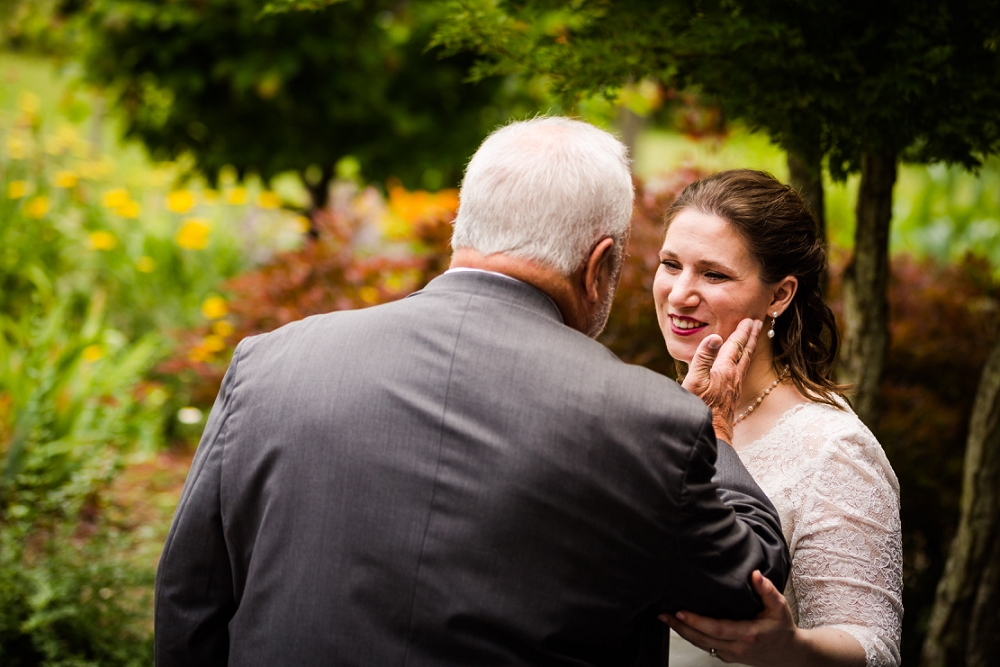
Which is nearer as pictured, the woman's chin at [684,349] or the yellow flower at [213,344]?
the woman's chin at [684,349]

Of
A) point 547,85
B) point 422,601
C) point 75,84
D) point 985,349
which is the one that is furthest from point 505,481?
point 75,84

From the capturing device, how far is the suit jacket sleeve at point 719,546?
1492 millimetres

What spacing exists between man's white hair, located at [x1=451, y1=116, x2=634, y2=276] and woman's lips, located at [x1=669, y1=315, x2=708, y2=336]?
67 cm

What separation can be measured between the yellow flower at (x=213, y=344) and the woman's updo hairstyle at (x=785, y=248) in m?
3.67

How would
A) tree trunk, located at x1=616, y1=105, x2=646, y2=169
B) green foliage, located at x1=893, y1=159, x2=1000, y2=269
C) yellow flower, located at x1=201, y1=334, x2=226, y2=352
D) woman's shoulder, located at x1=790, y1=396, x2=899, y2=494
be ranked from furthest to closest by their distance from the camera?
tree trunk, located at x1=616, y1=105, x2=646, y2=169
green foliage, located at x1=893, y1=159, x2=1000, y2=269
yellow flower, located at x1=201, y1=334, x2=226, y2=352
woman's shoulder, located at x1=790, y1=396, x2=899, y2=494

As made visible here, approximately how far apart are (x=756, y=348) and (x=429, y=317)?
3.62ft

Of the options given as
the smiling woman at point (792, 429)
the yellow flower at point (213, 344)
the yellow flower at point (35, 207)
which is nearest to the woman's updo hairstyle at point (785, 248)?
the smiling woman at point (792, 429)

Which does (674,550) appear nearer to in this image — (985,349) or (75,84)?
(985,349)

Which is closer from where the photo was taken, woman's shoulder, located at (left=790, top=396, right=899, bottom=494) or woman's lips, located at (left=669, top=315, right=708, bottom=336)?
woman's shoulder, located at (left=790, top=396, right=899, bottom=494)

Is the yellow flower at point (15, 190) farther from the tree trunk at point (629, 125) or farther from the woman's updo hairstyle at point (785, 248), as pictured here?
the woman's updo hairstyle at point (785, 248)

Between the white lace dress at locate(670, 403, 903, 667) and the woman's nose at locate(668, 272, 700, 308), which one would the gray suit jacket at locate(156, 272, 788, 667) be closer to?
the white lace dress at locate(670, 403, 903, 667)

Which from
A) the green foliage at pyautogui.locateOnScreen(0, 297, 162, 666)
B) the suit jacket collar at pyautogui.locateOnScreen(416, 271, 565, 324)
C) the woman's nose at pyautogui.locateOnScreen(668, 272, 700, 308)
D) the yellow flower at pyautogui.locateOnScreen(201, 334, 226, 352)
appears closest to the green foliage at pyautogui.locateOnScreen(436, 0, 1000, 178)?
the woman's nose at pyautogui.locateOnScreen(668, 272, 700, 308)

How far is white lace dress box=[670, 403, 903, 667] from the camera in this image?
194 centimetres

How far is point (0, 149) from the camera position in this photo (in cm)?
847
